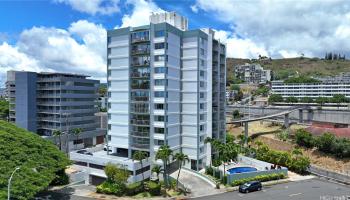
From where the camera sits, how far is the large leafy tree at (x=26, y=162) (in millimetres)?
46156

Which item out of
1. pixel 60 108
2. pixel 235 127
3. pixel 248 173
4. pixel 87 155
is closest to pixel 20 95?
pixel 60 108

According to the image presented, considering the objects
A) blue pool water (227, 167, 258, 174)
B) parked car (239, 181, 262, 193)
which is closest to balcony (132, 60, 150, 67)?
blue pool water (227, 167, 258, 174)

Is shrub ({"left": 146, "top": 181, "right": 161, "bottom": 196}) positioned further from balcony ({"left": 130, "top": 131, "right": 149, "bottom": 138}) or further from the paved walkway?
balcony ({"left": 130, "top": 131, "right": 149, "bottom": 138})

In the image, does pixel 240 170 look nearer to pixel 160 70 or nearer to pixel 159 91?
pixel 159 91

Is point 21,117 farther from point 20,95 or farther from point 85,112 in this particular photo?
point 85,112

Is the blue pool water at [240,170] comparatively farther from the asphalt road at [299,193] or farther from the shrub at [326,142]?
the shrub at [326,142]

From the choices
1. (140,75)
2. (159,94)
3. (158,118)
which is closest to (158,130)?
(158,118)

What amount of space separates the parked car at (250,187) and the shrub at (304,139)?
164 ft

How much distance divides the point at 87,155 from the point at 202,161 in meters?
26.5

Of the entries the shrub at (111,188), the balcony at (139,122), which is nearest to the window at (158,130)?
the balcony at (139,122)

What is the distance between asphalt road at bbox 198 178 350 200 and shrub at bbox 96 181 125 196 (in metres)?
14.5

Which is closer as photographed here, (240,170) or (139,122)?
(139,122)

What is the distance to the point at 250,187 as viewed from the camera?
64.6m

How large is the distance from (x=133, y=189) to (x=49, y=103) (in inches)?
2225
